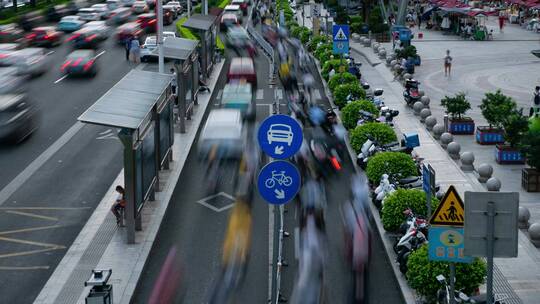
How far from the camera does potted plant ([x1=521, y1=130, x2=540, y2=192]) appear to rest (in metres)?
24.0

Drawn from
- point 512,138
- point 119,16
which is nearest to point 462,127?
point 512,138

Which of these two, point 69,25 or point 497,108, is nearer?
point 497,108

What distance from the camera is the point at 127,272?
18.5 metres

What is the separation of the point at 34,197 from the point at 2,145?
5906mm

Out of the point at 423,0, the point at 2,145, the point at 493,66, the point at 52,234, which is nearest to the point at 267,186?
the point at 52,234

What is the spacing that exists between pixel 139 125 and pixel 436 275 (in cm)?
726

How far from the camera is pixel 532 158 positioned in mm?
24172

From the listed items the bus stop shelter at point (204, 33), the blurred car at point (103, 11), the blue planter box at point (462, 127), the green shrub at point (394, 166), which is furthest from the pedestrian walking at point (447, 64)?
the blurred car at point (103, 11)

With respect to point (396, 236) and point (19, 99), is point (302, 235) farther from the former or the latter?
point (19, 99)

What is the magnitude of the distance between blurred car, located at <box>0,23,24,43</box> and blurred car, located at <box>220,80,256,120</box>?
25.7 meters

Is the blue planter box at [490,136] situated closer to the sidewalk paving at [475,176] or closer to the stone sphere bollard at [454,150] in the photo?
the sidewalk paving at [475,176]

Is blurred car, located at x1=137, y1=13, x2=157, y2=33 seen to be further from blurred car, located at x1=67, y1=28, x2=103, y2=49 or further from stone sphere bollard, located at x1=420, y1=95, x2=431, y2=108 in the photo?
stone sphere bollard, located at x1=420, y1=95, x2=431, y2=108

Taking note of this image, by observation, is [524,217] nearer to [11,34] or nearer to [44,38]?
[44,38]

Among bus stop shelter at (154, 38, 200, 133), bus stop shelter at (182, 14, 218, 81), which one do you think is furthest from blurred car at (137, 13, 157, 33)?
bus stop shelter at (154, 38, 200, 133)
